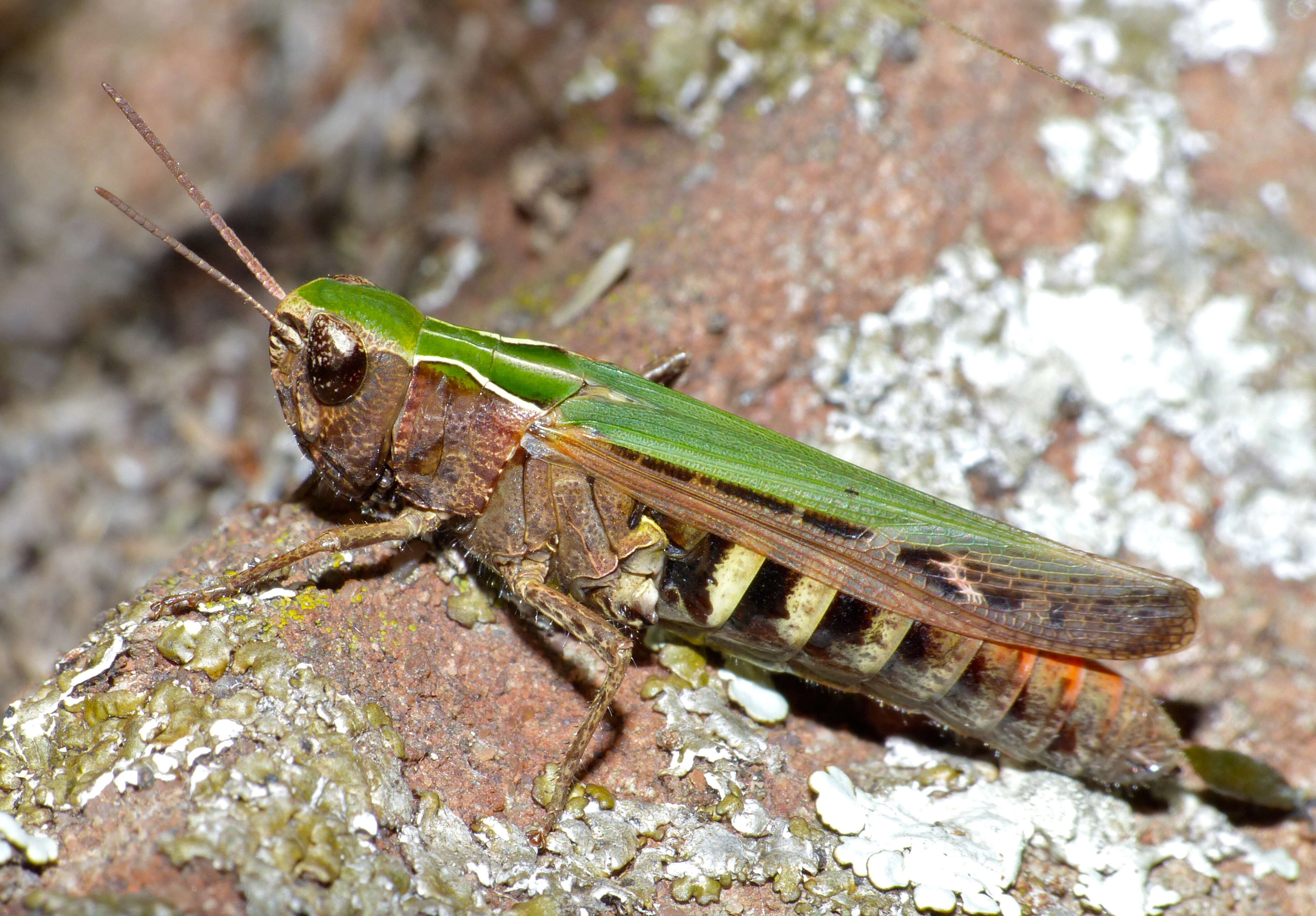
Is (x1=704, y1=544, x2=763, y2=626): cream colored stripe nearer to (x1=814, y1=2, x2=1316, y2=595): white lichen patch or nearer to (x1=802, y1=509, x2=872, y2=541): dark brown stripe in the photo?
(x1=802, y1=509, x2=872, y2=541): dark brown stripe

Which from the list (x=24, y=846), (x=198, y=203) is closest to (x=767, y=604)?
(x=24, y=846)

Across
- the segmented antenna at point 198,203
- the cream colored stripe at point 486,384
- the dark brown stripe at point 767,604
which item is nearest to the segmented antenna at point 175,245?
the segmented antenna at point 198,203

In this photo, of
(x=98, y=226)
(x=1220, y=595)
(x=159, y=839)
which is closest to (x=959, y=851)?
(x=1220, y=595)

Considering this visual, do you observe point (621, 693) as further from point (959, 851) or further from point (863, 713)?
point (959, 851)

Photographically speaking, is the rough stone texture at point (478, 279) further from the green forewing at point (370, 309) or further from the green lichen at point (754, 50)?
the green forewing at point (370, 309)

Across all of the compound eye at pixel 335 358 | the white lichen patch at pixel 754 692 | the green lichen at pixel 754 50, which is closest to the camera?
the compound eye at pixel 335 358

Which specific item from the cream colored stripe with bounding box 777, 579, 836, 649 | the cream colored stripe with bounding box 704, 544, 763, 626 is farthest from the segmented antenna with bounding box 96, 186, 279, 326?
the cream colored stripe with bounding box 777, 579, 836, 649

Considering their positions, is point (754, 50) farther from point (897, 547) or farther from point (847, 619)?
point (847, 619)
